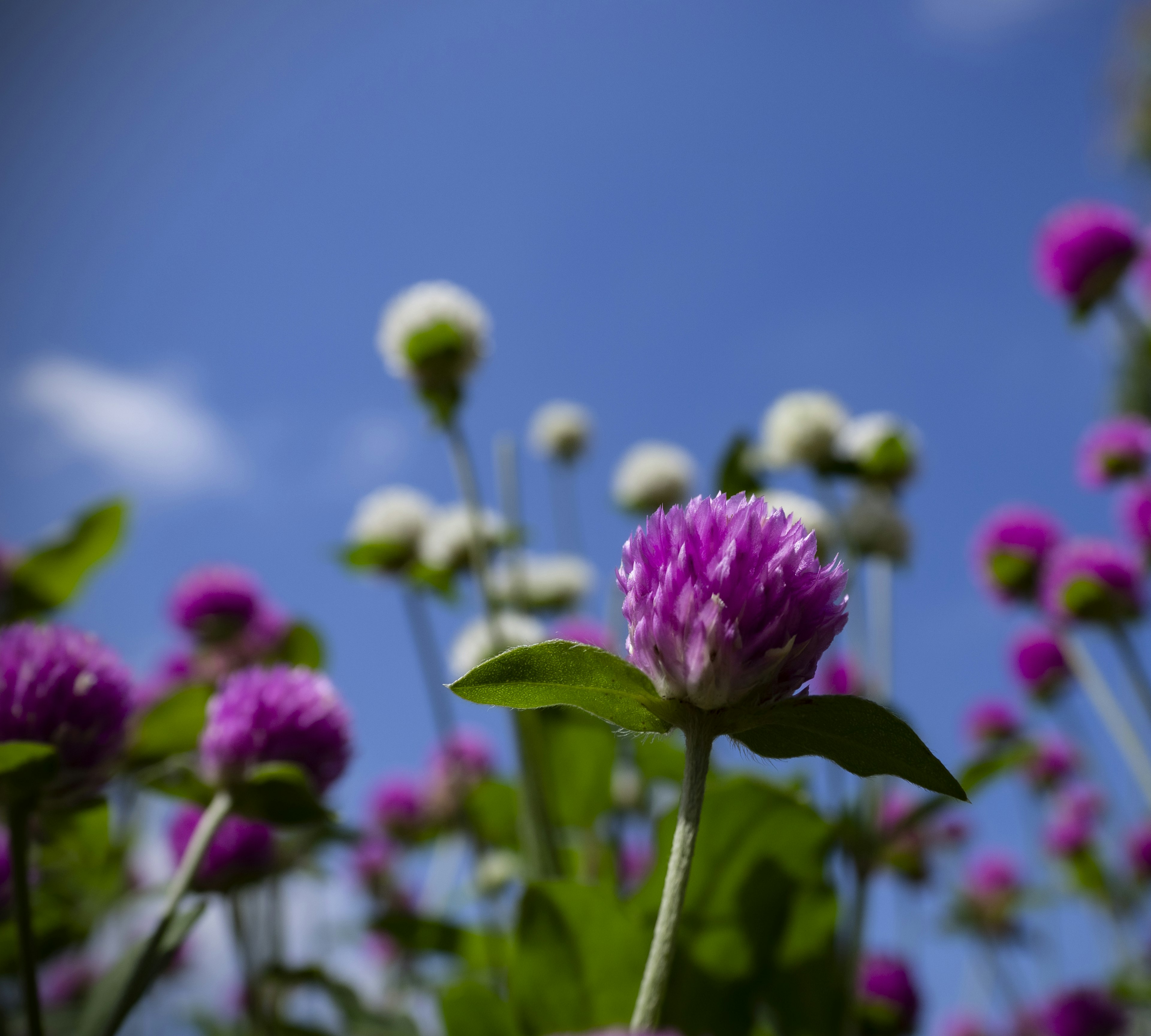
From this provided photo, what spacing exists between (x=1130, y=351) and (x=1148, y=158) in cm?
731

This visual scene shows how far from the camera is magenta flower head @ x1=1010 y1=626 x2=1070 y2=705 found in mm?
2342

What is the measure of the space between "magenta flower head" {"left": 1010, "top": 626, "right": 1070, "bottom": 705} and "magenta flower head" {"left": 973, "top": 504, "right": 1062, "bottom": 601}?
53 centimetres

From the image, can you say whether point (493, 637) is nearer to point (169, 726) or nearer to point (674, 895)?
point (169, 726)

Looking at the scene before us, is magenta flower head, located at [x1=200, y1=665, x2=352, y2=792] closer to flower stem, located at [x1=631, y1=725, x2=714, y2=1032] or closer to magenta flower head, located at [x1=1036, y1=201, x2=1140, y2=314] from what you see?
flower stem, located at [x1=631, y1=725, x2=714, y2=1032]

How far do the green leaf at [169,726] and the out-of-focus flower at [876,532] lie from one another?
3.22 feet

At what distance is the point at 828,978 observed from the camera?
2.91 feet

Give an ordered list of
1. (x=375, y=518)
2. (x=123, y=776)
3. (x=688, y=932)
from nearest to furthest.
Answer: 1. (x=688, y=932)
2. (x=123, y=776)
3. (x=375, y=518)

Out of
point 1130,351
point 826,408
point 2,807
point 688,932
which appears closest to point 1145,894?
point 1130,351

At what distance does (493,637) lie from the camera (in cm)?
121

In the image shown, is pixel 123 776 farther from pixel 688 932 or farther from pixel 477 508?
pixel 688 932

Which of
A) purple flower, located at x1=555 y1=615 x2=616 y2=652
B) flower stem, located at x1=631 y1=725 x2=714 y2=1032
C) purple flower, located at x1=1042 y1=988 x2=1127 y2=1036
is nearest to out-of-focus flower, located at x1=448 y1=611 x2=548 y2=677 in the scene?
purple flower, located at x1=555 y1=615 x2=616 y2=652

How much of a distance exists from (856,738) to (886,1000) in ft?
3.61

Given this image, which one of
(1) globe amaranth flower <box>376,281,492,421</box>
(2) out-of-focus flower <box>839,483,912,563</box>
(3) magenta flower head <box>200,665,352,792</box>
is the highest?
(1) globe amaranth flower <box>376,281,492,421</box>

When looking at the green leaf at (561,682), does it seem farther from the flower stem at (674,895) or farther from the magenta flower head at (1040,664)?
the magenta flower head at (1040,664)
